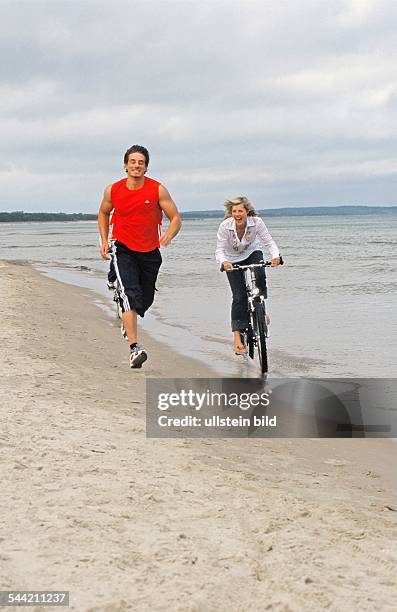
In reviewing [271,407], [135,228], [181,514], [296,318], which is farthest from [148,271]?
[296,318]

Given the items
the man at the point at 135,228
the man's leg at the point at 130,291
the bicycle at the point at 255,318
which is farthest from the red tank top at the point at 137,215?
the bicycle at the point at 255,318

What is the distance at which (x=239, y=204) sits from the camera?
745 centimetres

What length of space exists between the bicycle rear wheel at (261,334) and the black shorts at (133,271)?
1145mm

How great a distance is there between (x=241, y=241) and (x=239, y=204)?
0.41m

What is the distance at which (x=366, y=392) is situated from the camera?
6.81 metres

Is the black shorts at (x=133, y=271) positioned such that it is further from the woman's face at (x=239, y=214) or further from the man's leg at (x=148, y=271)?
the woman's face at (x=239, y=214)

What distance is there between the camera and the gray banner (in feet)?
18.0

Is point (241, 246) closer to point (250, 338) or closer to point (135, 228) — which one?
point (250, 338)

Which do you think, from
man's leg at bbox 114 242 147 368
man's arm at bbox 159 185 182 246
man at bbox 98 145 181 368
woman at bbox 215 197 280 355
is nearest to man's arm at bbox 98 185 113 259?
man at bbox 98 145 181 368

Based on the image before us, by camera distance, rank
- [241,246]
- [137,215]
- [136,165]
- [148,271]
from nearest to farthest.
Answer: [136,165], [137,215], [148,271], [241,246]

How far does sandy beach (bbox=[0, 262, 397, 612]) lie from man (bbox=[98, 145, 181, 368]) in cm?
121

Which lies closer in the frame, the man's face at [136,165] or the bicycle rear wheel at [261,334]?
the man's face at [136,165]

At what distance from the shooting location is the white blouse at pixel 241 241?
7598 millimetres

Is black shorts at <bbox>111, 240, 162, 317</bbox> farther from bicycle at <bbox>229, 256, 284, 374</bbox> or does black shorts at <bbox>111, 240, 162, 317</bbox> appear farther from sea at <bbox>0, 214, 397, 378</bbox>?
sea at <bbox>0, 214, 397, 378</bbox>
